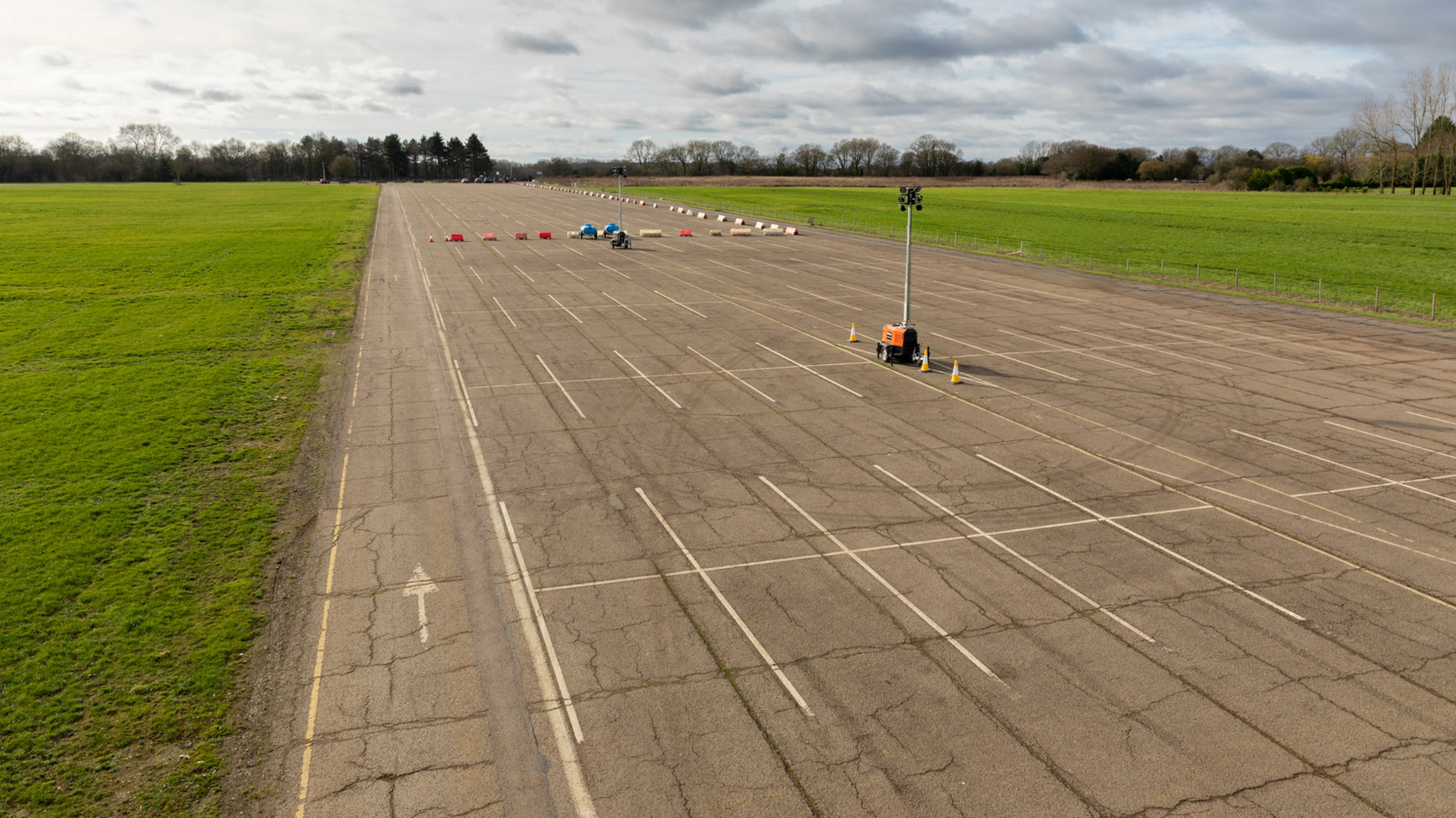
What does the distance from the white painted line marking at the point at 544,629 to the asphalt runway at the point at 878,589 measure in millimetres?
95

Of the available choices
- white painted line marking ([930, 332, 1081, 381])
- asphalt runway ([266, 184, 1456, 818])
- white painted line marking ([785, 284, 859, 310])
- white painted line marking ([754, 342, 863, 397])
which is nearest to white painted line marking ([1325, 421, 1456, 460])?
asphalt runway ([266, 184, 1456, 818])

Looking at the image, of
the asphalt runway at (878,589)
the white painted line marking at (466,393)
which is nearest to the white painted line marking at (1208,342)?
the asphalt runway at (878,589)

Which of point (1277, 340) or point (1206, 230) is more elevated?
point (1206, 230)

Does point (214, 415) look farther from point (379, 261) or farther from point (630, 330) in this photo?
point (379, 261)

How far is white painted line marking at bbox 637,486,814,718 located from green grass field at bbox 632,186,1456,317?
4590 centimetres

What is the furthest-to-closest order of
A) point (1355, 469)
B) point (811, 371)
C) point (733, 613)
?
point (811, 371), point (1355, 469), point (733, 613)

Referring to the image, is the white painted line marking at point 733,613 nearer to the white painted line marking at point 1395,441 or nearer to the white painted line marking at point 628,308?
the white painted line marking at point 1395,441

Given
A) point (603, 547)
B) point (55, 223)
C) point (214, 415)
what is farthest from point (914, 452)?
point (55, 223)

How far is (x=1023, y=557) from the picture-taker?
16.6m

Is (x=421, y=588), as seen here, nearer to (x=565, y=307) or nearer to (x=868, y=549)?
(x=868, y=549)

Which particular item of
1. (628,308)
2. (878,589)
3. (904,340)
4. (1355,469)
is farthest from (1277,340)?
(878,589)

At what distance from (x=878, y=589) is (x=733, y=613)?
9.08ft

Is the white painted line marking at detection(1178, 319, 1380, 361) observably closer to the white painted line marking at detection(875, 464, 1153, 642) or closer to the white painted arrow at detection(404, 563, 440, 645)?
the white painted line marking at detection(875, 464, 1153, 642)

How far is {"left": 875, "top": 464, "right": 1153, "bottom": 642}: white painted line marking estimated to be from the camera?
14219 mm
